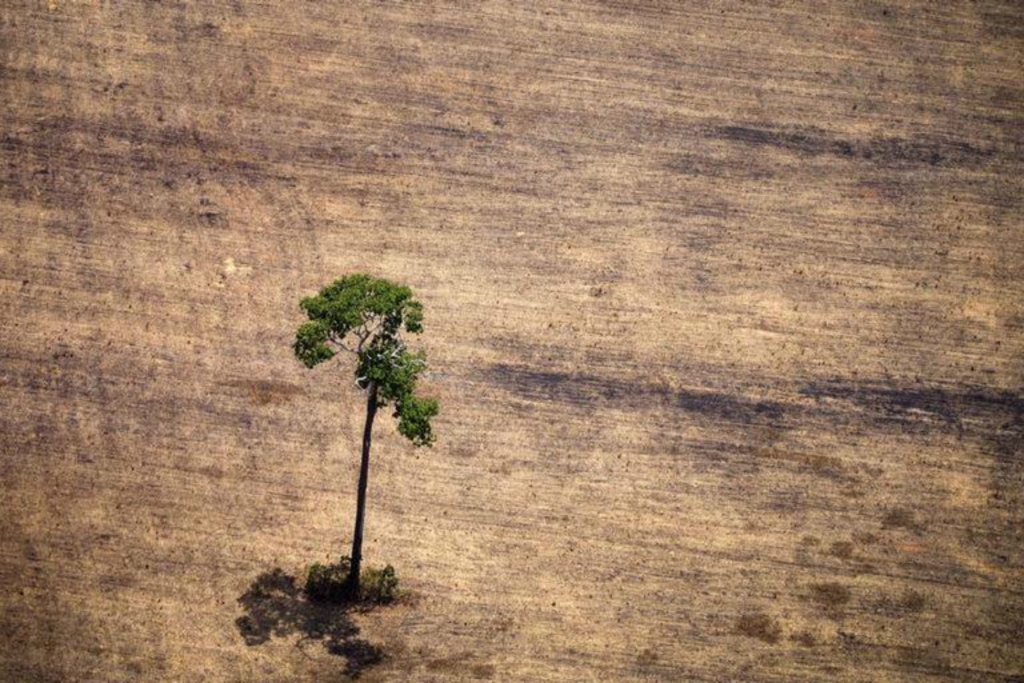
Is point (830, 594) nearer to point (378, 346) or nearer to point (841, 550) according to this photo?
point (841, 550)

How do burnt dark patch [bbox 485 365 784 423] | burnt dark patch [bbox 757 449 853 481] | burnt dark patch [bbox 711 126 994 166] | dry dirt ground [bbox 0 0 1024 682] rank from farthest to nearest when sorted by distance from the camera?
burnt dark patch [bbox 711 126 994 166]
burnt dark patch [bbox 485 365 784 423]
burnt dark patch [bbox 757 449 853 481]
dry dirt ground [bbox 0 0 1024 682]

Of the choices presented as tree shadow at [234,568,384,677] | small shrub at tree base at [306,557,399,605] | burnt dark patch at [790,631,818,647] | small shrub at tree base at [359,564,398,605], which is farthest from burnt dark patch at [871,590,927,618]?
tree shadow at [234,568,384,677]

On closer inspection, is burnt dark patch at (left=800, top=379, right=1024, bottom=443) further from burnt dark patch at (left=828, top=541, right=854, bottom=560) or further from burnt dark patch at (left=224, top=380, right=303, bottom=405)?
burnt dark patch at (left=224, top=380, right=303, bottom=405)

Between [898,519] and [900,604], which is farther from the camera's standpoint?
[898,519]

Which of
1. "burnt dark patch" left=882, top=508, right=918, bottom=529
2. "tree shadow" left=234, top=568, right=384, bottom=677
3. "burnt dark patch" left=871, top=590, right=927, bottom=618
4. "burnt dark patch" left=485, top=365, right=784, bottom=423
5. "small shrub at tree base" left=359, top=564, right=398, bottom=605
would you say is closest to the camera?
"tree shadow" left=234, top=568, right=384, bottom=677

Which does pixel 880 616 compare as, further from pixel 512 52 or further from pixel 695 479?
pixel 512 52

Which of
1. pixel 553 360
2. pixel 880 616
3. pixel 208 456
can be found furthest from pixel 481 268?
pixel 880 616

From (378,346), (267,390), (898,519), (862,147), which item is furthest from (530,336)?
(862,147)
